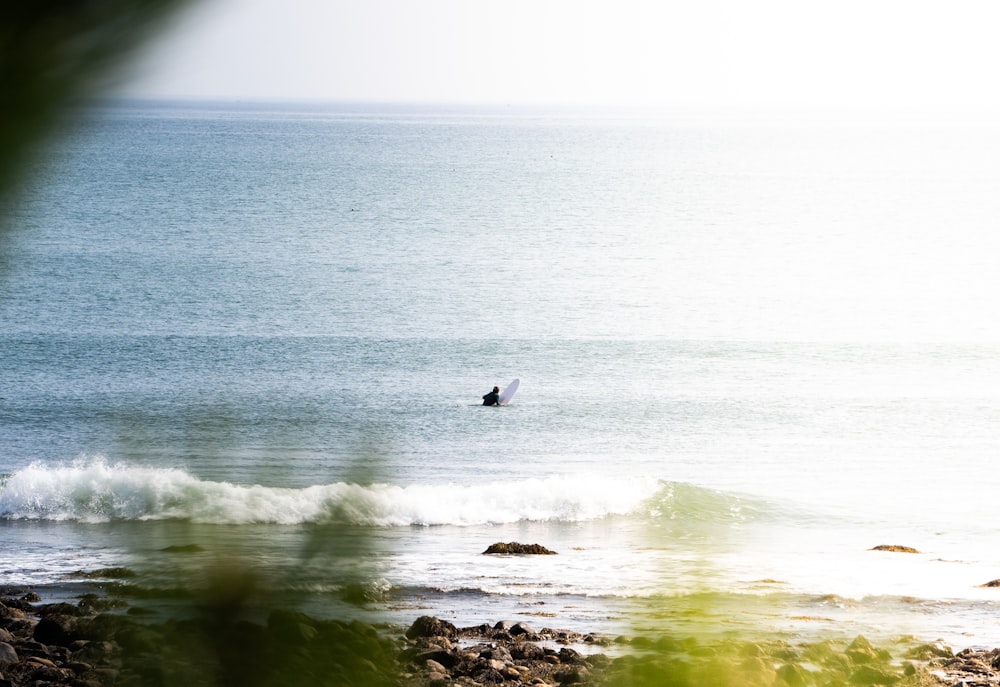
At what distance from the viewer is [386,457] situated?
1.17m

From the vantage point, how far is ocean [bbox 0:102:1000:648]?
1.28 meters

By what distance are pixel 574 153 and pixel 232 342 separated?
122199mm

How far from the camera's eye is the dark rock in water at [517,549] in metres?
17.5

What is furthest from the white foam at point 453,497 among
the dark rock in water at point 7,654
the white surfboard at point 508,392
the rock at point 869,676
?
the rock at point 869,676

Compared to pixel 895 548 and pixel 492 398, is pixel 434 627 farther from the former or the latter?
pixel 492 398

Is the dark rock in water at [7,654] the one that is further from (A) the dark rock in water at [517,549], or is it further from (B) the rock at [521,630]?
(A) the dark rock in water at [517,549]

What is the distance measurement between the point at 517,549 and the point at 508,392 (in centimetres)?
1673

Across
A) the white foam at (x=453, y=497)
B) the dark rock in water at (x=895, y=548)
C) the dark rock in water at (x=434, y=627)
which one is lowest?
the dark rock in water at (x=434, y=627)

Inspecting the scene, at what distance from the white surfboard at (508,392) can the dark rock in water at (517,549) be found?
51.6 feet

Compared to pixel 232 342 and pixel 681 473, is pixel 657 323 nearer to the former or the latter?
pixel 232 342

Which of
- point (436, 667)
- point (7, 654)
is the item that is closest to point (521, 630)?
point (436, 667)

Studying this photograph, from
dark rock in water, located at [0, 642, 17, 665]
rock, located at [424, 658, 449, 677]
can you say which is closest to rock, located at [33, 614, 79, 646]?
dark rock in water, located at [0, 642, 17, 665]

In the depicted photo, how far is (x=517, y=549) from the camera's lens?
17.5 m

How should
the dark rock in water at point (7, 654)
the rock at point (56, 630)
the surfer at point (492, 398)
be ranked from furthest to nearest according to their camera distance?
the surfer at point (492, 398), the rock at point (56, 630), the dark rock in water at point (7, 654)
